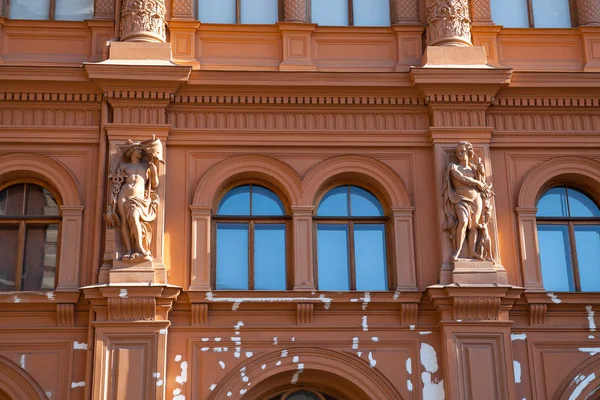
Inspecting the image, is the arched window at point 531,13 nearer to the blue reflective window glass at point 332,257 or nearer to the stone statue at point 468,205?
the stone statue at point 468,205

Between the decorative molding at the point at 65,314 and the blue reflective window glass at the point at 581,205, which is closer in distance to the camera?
the decorative molding at the point at 65,314

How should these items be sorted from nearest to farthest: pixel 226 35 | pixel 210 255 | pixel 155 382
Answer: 1. pixel 155 382
2. pixel 210 255
3. pixel 226 35

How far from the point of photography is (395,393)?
54.4 ft

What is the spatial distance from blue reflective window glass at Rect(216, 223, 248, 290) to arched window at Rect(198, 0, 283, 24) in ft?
13.1

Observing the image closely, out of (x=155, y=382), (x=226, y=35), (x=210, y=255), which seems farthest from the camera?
(x=226, y=35)

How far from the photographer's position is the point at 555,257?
59.2 ft

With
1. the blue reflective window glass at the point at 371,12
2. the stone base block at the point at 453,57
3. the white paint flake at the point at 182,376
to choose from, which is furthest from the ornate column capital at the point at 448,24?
the white paint flake at the point at 182,376

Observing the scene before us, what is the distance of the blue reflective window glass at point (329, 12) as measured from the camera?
1948 centimetres

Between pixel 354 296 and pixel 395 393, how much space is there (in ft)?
5.48

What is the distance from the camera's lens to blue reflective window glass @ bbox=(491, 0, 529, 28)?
19750 mm

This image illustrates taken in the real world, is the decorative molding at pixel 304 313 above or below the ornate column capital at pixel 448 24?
below

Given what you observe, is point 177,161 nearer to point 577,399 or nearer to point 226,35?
point 226,35

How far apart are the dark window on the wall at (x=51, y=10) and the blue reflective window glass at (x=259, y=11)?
2804mm

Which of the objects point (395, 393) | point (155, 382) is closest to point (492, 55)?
point (395, 393)
